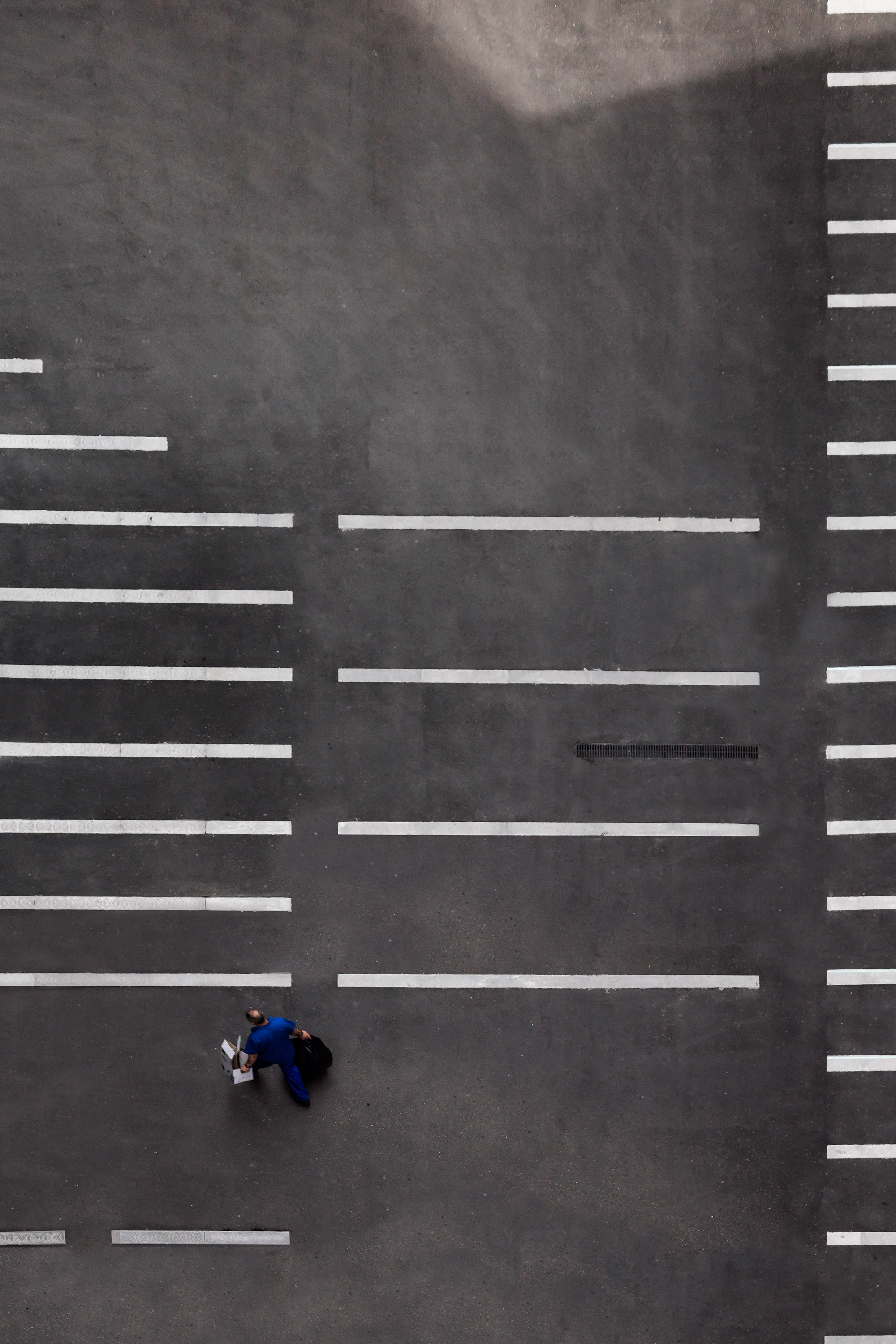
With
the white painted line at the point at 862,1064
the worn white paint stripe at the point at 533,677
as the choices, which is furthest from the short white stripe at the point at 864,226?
the white painted line at the point at 862,1064

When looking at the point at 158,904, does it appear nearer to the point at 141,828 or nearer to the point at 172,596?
the point at 141,828

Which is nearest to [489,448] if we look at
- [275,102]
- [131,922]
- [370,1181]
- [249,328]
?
[249,328]

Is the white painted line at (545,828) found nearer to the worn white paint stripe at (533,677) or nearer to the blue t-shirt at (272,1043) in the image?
the worn white paint stripe at (533,677)

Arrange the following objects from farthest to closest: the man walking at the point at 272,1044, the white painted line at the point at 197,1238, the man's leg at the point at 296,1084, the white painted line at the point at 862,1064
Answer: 1. the white painted line at the point at 862,1064
2. the white painted line at the point at 197,1238
3. the man's leg at the point at 296,1084
4. the man walking at the point at 272,1044

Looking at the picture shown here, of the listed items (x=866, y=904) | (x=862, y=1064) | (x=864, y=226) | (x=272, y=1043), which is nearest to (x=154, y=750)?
(x=272, y=1043)

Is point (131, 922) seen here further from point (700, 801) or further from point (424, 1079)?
point (700, 801)
